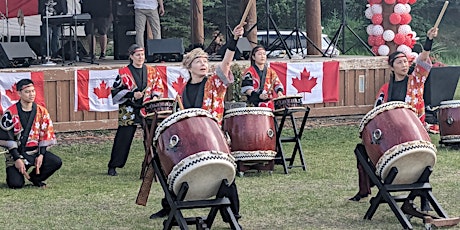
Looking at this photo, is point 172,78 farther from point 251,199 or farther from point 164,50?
point 251,199

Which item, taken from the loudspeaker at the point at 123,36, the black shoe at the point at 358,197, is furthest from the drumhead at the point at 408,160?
the loudspeaker at the point at 123,36

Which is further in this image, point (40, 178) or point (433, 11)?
point (433, 11)

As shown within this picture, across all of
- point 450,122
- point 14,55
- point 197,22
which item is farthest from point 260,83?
point 197,22

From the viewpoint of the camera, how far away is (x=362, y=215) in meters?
6.07

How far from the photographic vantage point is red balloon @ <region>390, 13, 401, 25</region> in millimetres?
13367

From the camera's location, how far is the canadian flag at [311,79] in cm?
1112

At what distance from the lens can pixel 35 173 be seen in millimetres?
7488

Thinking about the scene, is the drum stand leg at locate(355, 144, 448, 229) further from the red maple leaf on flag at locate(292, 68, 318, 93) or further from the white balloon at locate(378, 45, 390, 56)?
the white balloon at locate(378, 45, 390, 56)

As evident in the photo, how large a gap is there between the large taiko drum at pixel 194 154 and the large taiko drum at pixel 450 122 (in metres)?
4.94

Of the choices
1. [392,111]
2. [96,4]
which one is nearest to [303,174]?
[392,111]

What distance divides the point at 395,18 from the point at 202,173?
29.5 feet

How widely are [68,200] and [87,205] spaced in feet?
1.00

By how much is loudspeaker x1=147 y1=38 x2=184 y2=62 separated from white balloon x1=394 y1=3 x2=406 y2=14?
3.94 meters

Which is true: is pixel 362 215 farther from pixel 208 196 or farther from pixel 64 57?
pixel 64 57
